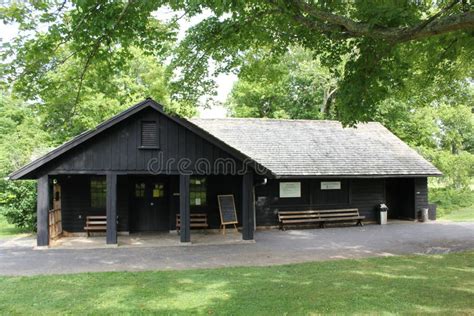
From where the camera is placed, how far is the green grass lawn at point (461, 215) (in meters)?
22.1

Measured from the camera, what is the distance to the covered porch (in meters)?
15.1

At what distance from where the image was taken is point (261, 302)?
797cm

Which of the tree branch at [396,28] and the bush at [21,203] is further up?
the tree branch at [396,28]

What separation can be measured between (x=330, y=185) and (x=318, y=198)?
2.90 feet

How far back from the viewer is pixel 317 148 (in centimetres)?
2122

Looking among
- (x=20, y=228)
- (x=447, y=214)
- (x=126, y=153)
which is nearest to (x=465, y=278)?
(x=126, y=153)

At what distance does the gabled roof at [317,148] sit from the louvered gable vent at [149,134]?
18.5 feet

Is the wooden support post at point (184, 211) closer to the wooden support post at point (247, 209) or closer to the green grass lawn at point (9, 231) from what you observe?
the wooden support post at point (247, 209)

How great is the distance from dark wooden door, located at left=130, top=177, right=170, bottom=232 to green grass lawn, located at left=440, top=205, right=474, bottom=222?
14.7 metres

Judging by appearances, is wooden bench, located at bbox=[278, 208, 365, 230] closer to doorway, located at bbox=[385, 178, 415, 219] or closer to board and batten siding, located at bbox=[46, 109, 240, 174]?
doorway, located at bbox=[385, 178, 415, 219]

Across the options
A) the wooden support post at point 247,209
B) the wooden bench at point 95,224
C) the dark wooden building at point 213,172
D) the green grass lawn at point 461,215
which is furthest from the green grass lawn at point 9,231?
the green grass lawn at point 461,215

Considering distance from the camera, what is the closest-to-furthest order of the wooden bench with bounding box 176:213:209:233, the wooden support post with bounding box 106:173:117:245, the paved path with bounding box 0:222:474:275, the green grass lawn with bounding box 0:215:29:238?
the paved path with bounding box 0:222:474:275
the wooden support post with bounding box 106:173:117:245
the green grass lawn with bounding box 0:215:29:238
the wooden bench with bounding box 176:213:209:233

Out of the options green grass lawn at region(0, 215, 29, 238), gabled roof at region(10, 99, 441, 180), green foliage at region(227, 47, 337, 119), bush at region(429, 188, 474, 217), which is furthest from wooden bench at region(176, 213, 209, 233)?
green foliage at region(227, 47, 337, 119)

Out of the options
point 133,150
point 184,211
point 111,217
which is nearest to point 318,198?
point 184,211
